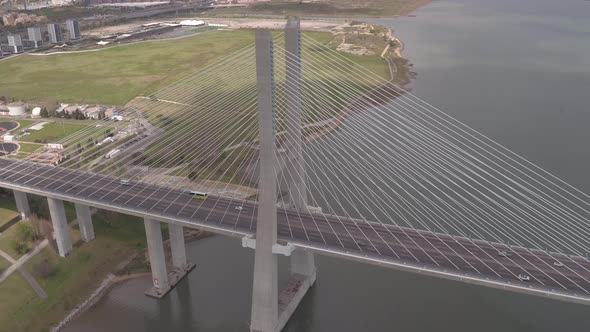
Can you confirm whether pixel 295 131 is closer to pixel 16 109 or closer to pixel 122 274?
pixel 122 274

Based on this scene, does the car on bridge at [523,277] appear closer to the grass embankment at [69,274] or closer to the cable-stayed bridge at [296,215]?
the cable-stayed bridge at [296,215]

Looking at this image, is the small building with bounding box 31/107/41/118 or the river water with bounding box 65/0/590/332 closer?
the river water with bounding box 65/0/590/332

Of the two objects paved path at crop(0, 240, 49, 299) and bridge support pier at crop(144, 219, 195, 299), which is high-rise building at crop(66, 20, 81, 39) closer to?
paved path at crop(0, 240, 49, 299)

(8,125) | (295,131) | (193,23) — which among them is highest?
(295,131)

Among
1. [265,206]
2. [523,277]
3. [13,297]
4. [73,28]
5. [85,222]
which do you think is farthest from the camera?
[73,28]

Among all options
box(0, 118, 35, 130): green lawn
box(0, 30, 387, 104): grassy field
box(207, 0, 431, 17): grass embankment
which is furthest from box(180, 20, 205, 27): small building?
box(0, 118, 35, 130): green lawn

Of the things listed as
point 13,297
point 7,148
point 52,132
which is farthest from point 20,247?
point 52,132

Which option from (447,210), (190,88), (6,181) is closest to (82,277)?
(6,181)
